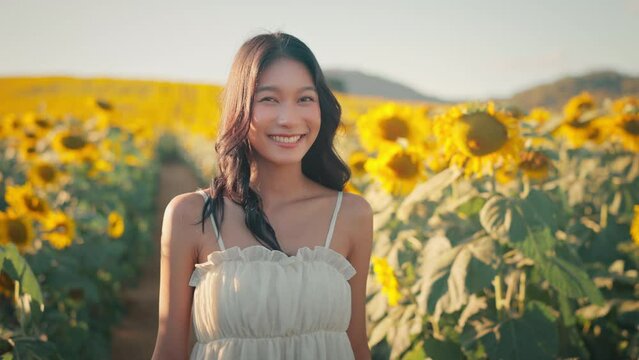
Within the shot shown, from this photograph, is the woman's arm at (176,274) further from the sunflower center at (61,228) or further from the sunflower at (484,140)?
the sunflower center at (61,228)

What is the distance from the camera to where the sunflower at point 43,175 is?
15.1 ft

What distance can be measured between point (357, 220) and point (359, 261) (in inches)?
5.3

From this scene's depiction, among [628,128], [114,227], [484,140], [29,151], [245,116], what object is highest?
[245,116]

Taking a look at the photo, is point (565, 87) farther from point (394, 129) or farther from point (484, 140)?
point (484, 140)

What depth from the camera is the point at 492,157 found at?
2.46m

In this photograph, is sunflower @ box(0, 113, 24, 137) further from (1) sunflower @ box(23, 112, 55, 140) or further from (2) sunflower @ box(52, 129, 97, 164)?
(2) sunflower @ box(52, 129, 97, 164)

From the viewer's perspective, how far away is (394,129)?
12.7ft

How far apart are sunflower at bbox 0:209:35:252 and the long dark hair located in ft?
6.64

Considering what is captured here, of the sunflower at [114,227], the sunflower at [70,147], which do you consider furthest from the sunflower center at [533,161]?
the sunflower at [70,147]

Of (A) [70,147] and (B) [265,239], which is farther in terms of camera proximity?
(A) [70,147]

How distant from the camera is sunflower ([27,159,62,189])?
4.61 meters

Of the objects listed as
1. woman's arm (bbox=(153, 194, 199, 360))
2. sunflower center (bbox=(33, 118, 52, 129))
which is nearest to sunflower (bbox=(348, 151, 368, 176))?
woman's arm (bbox=(153, 194, 199, 360))

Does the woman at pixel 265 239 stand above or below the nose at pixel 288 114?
below

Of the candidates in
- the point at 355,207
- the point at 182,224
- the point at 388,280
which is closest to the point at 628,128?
the point at 388,280
